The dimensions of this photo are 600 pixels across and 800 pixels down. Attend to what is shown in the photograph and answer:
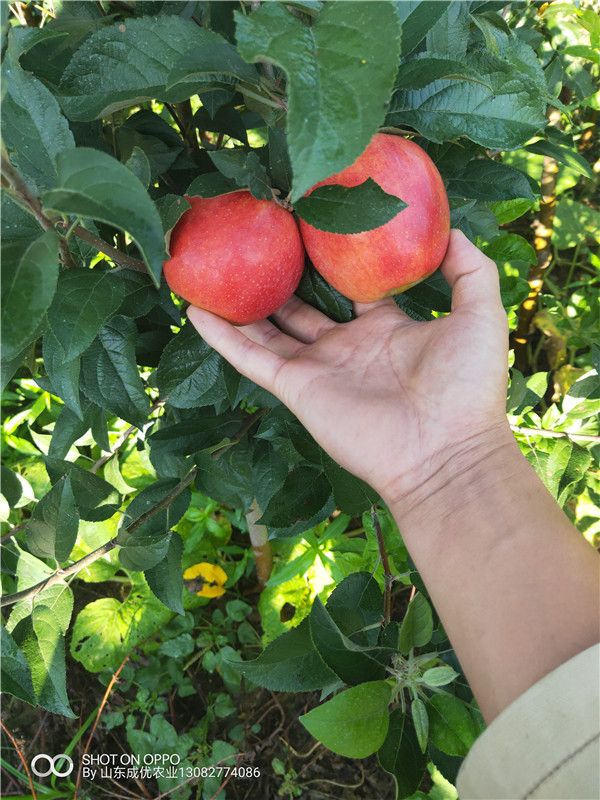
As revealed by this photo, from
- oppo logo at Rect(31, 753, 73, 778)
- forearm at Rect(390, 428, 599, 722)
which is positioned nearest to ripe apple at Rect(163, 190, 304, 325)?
forearm at Rect(390, 428, 599, 722)

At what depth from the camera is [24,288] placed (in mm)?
460

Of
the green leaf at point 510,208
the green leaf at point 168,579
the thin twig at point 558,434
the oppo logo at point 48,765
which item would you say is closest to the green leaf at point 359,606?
the green leaf at point 168,579

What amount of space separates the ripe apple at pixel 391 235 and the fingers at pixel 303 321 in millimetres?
132

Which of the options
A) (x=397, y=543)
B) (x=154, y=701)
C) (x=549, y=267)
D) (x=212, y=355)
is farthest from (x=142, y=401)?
(x=549, y=267)

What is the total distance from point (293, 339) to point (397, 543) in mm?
674

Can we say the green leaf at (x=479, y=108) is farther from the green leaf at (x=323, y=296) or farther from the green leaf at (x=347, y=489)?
the green leaf at (x=347, y=489)

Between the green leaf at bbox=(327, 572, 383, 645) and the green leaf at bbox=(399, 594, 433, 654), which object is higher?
the green leaf at bbox=(399, 594, 433, 654)

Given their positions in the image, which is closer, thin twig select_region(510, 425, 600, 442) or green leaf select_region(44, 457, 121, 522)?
green leaf select_region(44, 457, 121, 522)

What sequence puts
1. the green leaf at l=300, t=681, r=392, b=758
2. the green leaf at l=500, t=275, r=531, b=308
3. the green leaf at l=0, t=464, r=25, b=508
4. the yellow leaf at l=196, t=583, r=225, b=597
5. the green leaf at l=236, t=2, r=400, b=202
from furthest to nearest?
the yellow leaf at l=196, t=583, r=225, b=597, the green leaf at l=500, t=275, r=531, b=308, the green leaf at l=0, t=464, r=25, b=508, the green leaf at l=300, t=681, r=392, b=758, the green leaf at l=236, t=2, r=400, b=202

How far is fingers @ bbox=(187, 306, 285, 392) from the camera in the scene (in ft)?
2.31

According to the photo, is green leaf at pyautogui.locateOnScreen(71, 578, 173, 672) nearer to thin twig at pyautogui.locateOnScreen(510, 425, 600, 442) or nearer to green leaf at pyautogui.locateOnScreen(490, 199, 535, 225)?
thin twig at pyautogui.locateOnScreen(510, 425, 600, 442)

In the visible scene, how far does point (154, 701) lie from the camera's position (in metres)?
1.45

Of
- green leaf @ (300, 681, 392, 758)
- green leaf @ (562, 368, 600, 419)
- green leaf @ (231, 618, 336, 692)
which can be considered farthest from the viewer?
green leaf @ (562, 368, 600, 419)

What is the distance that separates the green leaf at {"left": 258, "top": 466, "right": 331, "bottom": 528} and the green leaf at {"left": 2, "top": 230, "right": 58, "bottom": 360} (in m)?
0.49
